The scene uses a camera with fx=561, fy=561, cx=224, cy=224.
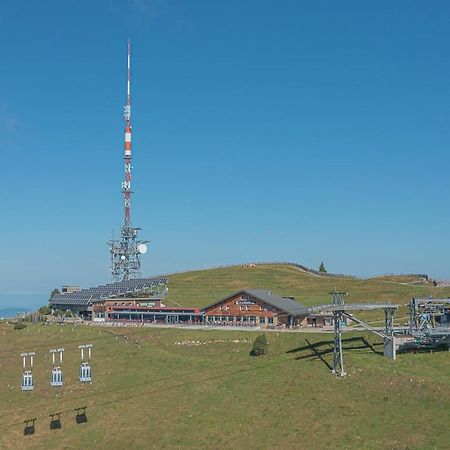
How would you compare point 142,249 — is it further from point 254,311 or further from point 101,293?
point 254,311

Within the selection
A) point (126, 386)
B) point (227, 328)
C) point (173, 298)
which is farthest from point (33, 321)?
point (126, 386)

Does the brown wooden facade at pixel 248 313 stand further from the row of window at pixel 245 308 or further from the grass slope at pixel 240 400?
the grass slope at pixel 240 400

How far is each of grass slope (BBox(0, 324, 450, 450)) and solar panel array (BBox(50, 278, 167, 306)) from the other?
109 ft

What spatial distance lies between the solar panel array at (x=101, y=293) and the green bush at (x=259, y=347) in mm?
45853

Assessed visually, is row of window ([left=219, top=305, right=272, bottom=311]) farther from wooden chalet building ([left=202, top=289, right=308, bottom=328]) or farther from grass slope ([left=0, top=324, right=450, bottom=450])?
grass slope ([left=0, top=324, right=450, bottom=450])

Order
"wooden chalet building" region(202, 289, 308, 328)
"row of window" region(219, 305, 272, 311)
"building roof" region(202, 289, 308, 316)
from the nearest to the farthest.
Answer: "building roof" region(202, 289, 308, 316) → "wooden chalet building" region(202, 289, 308, 328) → "row of window" region(219, 305, 272, 311)

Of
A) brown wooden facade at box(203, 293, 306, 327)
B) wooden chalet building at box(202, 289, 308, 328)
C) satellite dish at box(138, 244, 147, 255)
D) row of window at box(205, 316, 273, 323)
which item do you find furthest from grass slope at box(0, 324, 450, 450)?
satellite dish at box(138, 244, 147, 255)

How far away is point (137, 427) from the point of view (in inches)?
1988

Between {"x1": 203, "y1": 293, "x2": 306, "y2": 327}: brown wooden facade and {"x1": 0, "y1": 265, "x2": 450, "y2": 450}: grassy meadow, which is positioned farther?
{"x1": 203, "y1": 293, "x2": 306, "y2": 327}: brown wooden facade

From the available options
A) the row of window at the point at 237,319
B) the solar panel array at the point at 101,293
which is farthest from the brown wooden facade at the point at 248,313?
the solar panel array at the point at 101,293

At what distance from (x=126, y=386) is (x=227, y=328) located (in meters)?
24.2

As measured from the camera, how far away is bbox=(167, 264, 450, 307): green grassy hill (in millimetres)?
108938

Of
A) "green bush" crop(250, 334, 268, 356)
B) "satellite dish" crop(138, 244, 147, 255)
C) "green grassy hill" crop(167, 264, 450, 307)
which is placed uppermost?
"satellite dish" crop(138, 244, 147, 255)

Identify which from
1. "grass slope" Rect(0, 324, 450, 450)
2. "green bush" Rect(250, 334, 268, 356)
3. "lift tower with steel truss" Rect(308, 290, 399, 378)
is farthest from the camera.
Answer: "green bush" Rect(250, 334, 268, 356)
